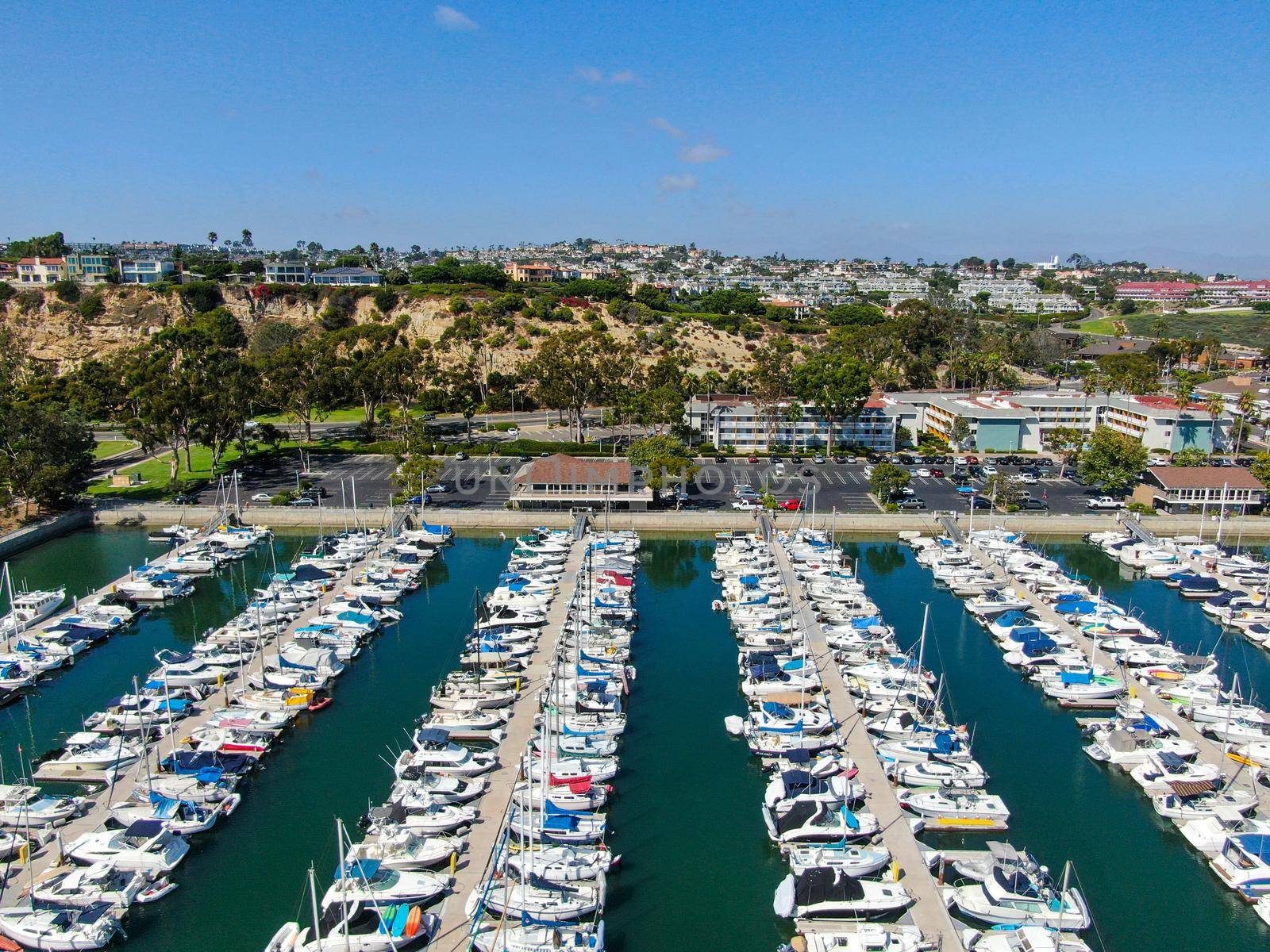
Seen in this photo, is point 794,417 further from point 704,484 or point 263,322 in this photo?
point 263,322

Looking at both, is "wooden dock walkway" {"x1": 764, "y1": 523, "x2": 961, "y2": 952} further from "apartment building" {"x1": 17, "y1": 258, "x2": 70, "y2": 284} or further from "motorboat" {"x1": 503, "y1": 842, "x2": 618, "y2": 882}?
"apartment building" {"x1": 17, "y1": 258, "x2": 70, "y2": 284}

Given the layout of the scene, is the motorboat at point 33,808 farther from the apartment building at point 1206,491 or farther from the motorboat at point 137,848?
the apartment building at point 1206,491

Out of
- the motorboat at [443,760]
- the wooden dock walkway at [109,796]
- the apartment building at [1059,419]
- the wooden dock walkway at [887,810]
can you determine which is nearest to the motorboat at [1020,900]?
the wooden dock walkway at [887,810]

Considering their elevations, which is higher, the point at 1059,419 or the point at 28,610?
the point at 1059,419

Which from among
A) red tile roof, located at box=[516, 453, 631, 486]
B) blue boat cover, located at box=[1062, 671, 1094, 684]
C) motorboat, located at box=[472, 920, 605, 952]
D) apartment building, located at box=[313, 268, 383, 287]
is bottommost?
motorboat, located at box=[472, 920, 605, 952]

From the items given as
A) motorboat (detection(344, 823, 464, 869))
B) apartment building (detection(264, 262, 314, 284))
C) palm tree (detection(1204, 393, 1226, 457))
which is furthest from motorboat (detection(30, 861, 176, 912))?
apartment building (detection(264, 262, 314, 284))

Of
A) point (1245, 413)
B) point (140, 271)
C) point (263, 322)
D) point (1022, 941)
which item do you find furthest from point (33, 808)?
point (140, 271)
